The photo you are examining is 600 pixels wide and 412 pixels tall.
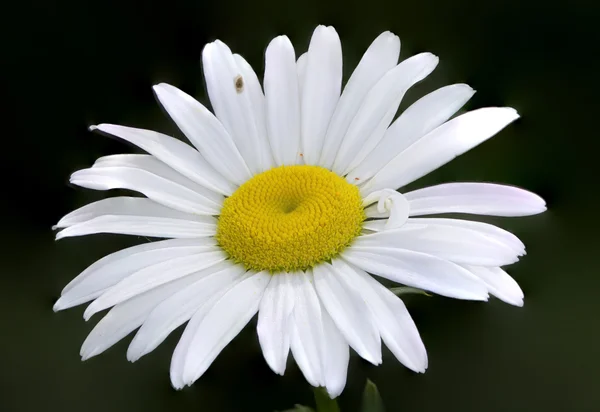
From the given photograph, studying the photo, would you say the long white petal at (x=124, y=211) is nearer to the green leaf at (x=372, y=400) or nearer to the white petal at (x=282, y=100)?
the white petal at (x=282, y=100)

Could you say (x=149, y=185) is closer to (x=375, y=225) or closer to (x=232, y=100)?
(x=232, y=100)

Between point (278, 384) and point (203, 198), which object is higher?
point (203, 198)

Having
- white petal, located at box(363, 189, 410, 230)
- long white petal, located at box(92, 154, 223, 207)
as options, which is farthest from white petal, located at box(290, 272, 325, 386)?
long white petal, located at box(92, 154, 223, 207)

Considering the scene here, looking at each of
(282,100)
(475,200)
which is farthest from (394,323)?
(282,100)

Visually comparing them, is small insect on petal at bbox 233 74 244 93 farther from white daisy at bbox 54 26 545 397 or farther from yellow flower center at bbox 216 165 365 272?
yellow flower center at bbox 216 165 365 272

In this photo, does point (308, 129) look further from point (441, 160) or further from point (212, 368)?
point (212, 368)

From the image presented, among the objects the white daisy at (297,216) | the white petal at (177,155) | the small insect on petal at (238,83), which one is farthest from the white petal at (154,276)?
the small insect on petal at (238,83)

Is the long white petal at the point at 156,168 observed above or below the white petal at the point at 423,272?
above

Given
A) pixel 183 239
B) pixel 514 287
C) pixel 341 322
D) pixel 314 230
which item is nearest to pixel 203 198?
pixel 183 239
